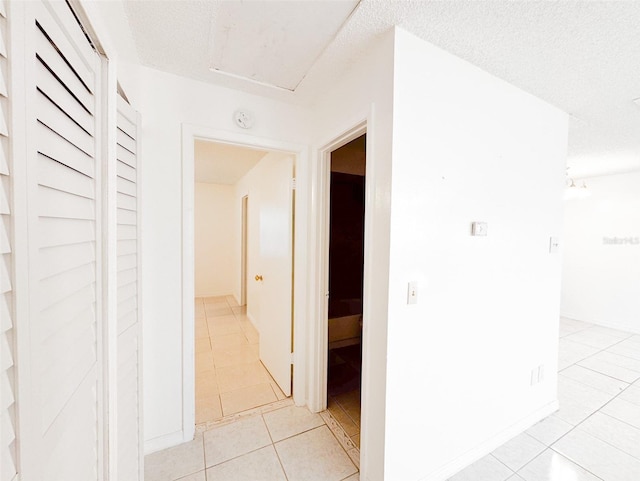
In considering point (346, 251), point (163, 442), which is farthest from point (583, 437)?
point (163, 442)

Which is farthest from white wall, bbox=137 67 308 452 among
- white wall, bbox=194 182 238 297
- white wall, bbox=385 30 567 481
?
white wall, bbox=194 182 238 297

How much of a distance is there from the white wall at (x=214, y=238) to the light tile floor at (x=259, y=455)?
4.01 meters

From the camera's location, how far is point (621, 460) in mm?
1574

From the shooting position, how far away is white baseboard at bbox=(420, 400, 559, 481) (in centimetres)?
145

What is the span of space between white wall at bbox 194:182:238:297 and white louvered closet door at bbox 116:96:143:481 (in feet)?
14.2

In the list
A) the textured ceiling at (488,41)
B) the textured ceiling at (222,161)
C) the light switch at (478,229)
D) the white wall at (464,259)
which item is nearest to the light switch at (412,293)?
the white wall at (464,259)

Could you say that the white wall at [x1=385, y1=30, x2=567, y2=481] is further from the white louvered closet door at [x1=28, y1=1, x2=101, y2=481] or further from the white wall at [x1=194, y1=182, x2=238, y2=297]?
the white wall at [x1=194, y1=182, x2=238, y2=297]

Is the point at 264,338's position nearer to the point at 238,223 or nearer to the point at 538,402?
the point at 538,402

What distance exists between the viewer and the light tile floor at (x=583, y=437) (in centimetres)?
149

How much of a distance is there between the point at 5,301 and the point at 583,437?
2984mm

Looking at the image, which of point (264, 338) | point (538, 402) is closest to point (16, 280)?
point (264, 338)

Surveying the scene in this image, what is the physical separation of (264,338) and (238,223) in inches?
125

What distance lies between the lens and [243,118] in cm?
177

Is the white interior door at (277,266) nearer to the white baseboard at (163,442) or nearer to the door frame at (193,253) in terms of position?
the door frame at (193,253)
